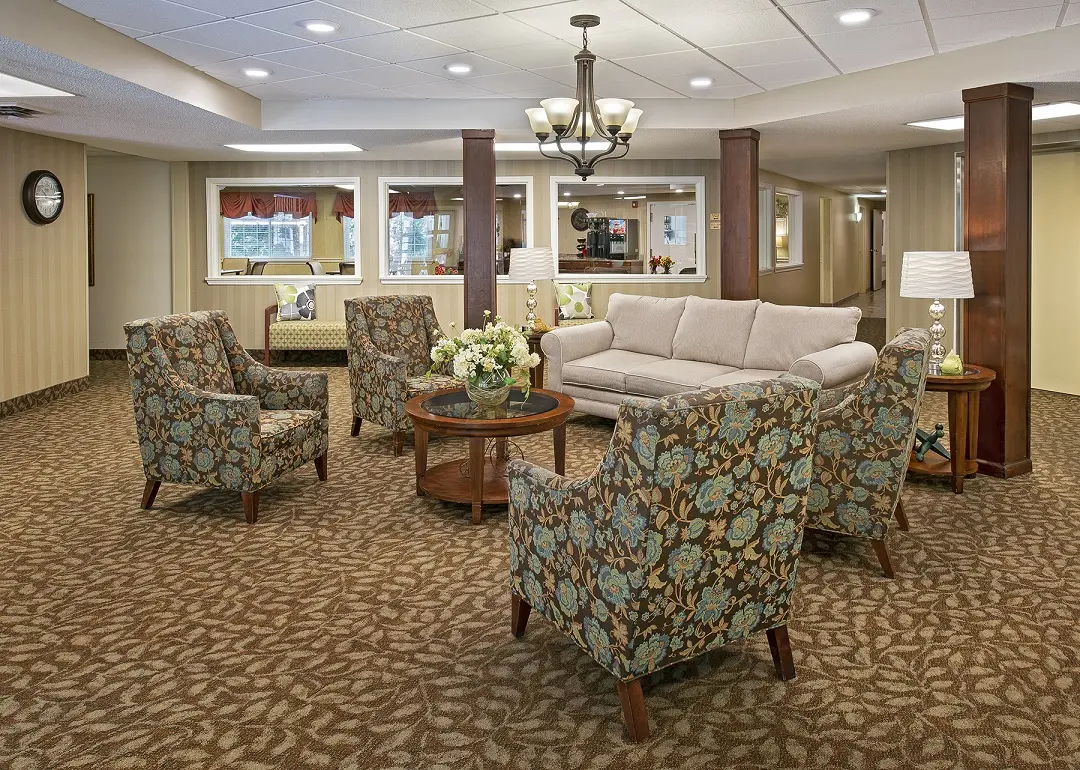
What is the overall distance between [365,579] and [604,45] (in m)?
3.47

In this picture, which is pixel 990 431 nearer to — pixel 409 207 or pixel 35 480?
pixel 35 480

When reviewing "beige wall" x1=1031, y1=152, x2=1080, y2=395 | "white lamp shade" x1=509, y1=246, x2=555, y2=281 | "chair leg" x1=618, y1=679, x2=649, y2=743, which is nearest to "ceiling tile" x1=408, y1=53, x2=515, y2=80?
"white lamp shade" x1=509, y1=246, x2=555, y2=281

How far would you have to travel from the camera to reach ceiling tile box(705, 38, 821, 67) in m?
5.28

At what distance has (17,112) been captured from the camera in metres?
6.50

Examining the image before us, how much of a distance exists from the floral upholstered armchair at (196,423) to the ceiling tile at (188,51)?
1711mm

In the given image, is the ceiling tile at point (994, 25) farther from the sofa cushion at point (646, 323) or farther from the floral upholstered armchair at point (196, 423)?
the floral upholstered armchair at point (196, 423)

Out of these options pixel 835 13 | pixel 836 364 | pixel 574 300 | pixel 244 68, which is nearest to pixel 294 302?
pixel 574 300

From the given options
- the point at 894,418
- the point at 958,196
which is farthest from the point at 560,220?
the point at 894,418

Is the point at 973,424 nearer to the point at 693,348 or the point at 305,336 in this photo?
the point at 693,348

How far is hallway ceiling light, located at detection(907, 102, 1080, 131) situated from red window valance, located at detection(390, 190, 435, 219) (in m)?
5.56

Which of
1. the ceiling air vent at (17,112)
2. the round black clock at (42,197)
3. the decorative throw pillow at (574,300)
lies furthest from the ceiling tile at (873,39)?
the round black clock at (42,197)

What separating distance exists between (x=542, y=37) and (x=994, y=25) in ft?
8.24

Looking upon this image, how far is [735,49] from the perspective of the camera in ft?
17.7

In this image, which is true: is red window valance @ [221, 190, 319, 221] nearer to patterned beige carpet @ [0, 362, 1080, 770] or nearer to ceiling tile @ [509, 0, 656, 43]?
ceiling tile @ [509, 0, 656, 43]
